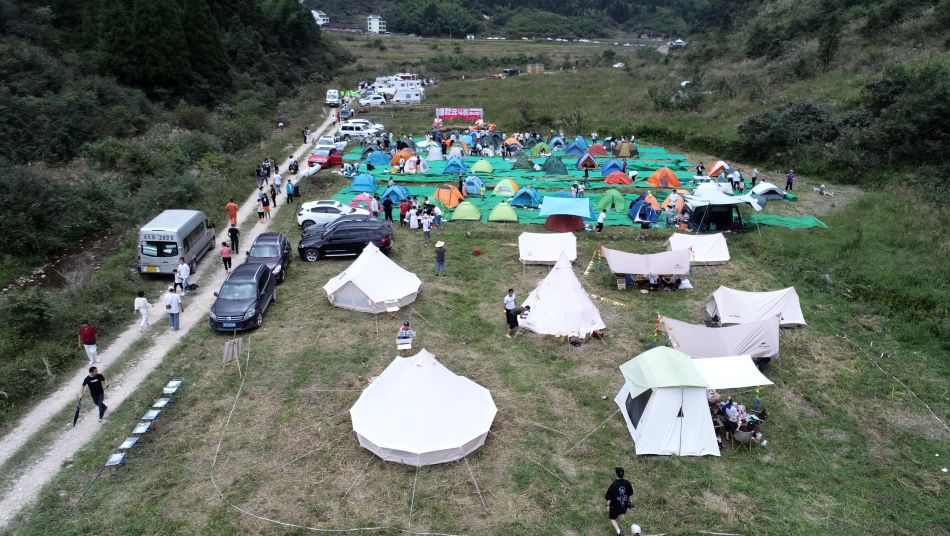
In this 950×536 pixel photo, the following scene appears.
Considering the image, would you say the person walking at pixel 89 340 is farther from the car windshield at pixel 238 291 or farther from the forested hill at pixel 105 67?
the forested hill at pixel 105 67

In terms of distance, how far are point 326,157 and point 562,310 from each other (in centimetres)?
2258

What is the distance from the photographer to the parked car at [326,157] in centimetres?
3472

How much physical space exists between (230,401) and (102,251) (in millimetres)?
12939

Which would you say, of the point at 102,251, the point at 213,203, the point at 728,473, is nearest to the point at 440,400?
the point at 728,473

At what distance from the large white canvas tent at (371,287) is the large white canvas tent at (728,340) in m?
7.87

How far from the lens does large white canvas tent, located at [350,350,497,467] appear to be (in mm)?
11656

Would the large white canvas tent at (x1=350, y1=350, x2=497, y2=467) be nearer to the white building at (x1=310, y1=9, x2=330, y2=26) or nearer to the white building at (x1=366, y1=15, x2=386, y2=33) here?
the white building at (x1=366, y1=15, x2=386, y2=33)

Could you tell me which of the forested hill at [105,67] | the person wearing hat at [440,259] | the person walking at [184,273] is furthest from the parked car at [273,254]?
the forested hill at [105,67]

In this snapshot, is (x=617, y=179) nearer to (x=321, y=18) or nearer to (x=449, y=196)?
(x=449, y=196)

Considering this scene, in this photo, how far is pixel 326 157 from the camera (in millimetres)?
35094

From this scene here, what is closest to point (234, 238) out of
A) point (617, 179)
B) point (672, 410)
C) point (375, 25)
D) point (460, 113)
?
point (672, 410)

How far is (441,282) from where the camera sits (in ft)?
67.1

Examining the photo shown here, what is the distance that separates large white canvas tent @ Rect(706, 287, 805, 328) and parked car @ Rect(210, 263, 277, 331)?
13076 millimetres

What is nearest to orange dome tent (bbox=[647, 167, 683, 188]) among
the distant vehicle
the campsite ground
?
the campsite ground
